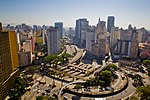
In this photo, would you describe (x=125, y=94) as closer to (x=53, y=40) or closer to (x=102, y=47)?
(x=102, y=47)

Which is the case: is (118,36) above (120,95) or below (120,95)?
above

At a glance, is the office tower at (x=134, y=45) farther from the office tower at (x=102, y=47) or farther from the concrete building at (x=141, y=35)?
the concrete building at (x=141, y=35)

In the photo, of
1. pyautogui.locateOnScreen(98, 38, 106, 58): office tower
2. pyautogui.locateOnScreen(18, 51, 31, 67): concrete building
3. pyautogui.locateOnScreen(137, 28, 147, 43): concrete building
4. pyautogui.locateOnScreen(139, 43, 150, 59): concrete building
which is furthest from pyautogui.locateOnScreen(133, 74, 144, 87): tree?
pyautogui.locateOnScreen(137, 28, 147, 43): concrete building

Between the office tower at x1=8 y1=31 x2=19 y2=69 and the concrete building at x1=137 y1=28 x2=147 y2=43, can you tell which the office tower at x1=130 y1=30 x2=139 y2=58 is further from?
the office tower at x1=8 y1=31 x2=19 y2=69


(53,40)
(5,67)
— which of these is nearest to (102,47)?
(53,40)

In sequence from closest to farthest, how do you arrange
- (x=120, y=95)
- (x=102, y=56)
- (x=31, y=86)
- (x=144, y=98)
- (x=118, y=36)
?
(x=144, y=98) → (x=120, y=95) → (x=31, y=86) → (x=102, y=56) → (x=118, y=36)

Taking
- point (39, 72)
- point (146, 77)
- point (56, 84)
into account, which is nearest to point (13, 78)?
point (56, 84)

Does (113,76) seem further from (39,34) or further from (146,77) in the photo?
(39,34)
